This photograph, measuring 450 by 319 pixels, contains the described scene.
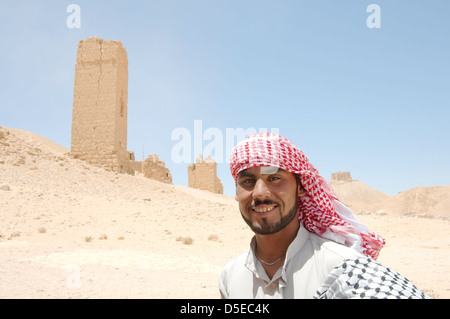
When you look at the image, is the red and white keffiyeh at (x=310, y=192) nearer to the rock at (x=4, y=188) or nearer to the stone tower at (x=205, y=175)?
the rock at (x=4, y=188)

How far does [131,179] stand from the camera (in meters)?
15.2

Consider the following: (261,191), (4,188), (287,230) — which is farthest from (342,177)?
(261,191)

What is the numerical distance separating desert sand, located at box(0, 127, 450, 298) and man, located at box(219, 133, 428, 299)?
2987 mm

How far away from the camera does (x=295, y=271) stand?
157 cm

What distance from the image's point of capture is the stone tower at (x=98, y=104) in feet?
52.0

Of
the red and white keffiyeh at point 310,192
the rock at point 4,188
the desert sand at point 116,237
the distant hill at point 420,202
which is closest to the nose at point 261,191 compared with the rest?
the red and white keffiyeh at point 310,192

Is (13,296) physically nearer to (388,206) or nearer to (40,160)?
(40,160)

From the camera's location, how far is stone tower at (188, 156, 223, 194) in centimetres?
2416

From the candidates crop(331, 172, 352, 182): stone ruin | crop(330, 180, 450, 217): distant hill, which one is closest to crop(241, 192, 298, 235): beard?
crop(330, 180, 450, 217): distant hill

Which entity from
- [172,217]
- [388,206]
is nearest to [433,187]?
[388,206]

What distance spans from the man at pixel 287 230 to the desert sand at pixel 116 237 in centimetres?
299

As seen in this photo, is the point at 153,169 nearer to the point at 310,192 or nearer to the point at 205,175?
the point at 205,175

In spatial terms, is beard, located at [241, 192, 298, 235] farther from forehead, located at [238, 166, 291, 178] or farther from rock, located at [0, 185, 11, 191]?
rock, located at [0, 185, 11, 191]
